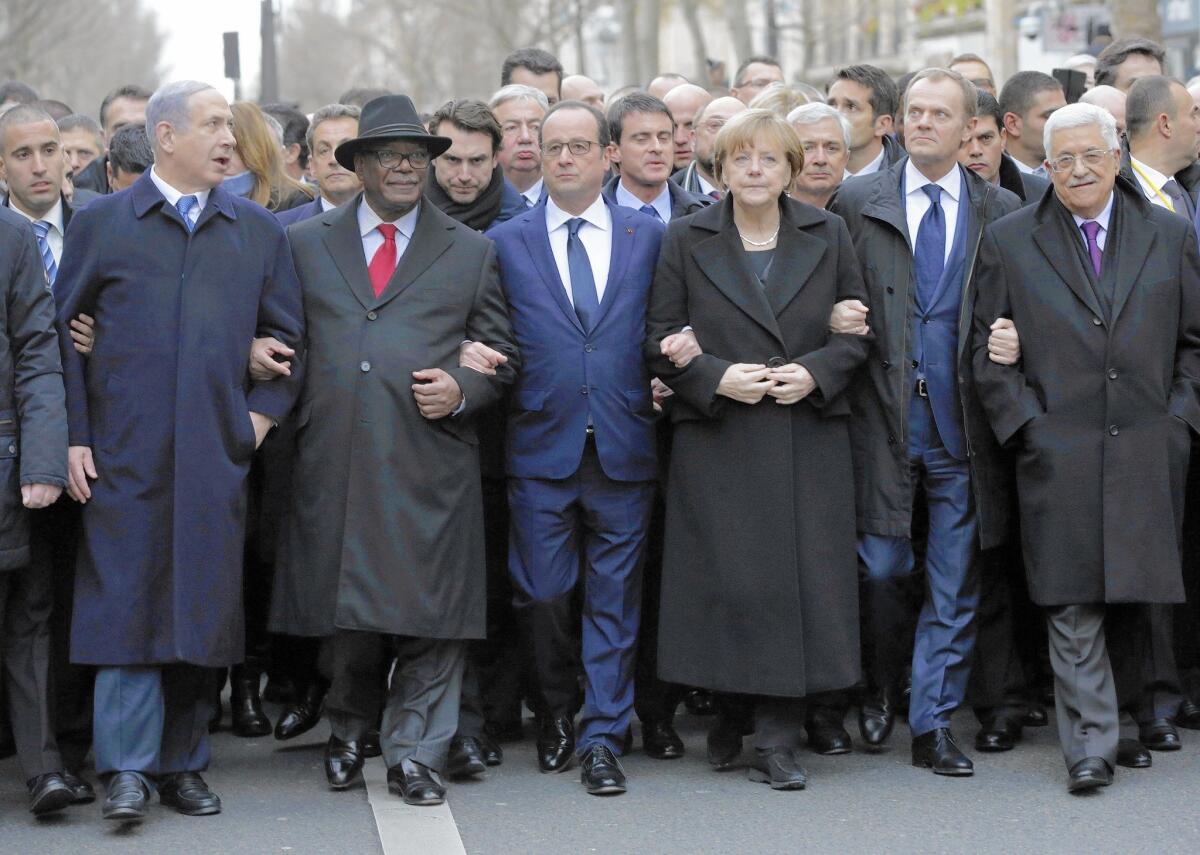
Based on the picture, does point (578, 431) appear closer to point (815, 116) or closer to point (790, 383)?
point (790, 383)

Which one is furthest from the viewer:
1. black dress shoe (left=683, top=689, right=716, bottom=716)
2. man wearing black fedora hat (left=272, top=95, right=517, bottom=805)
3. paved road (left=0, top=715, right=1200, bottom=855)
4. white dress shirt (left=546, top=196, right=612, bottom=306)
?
black dress shoe (left=683, top=689, right=716, bottom=716)

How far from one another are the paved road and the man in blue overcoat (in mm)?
327

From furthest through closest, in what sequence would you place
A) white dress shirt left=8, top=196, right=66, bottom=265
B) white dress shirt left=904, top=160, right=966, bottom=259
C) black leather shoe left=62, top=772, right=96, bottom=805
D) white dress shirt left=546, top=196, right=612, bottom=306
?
white dress shirt left=8, top=196, right=66, bottom=265
white dress shirt left=904, top=160, right=966, bottom=259
white dress shirt left=546, top=196, right=612, bottom=306
black leather shoe left=62, top=772, right=96, bottom=805

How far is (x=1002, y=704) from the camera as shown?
7.83 m

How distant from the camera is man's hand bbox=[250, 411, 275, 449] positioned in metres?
7.18

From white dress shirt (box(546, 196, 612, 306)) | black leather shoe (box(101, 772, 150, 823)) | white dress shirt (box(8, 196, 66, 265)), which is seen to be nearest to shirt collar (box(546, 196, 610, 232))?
white dress shirt (box(546, 196, 612, 306))

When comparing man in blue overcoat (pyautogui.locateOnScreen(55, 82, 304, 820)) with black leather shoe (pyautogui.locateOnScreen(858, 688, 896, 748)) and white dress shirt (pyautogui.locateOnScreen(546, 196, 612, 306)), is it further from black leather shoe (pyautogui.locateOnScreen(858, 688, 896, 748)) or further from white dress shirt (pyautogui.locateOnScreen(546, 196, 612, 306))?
black leather shoe (pyautogui.locateOnScreen(858, 688, 896, 748))

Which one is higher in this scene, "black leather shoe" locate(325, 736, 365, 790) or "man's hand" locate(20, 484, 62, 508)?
"man's hand" locate(20, 484, 62, 508)

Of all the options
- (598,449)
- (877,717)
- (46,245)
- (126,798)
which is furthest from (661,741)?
(46,245)

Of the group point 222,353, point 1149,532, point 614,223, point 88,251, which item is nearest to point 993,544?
point 1149,532

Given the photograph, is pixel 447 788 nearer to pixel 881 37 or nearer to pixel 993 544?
pixel 993 544

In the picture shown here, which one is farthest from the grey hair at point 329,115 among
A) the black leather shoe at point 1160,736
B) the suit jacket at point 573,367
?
the black leather shoe at point 1160,736

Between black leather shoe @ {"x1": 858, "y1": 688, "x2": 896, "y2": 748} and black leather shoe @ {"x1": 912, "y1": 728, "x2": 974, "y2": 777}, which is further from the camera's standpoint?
black leather shoe @ {"x1": 858, "y1": 688, "x2": 896, "y2": 748}

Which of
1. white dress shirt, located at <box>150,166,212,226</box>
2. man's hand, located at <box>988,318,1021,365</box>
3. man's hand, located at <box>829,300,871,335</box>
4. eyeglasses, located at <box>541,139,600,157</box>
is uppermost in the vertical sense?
eyeglasses, located at <box>541,139,600,157</box>
